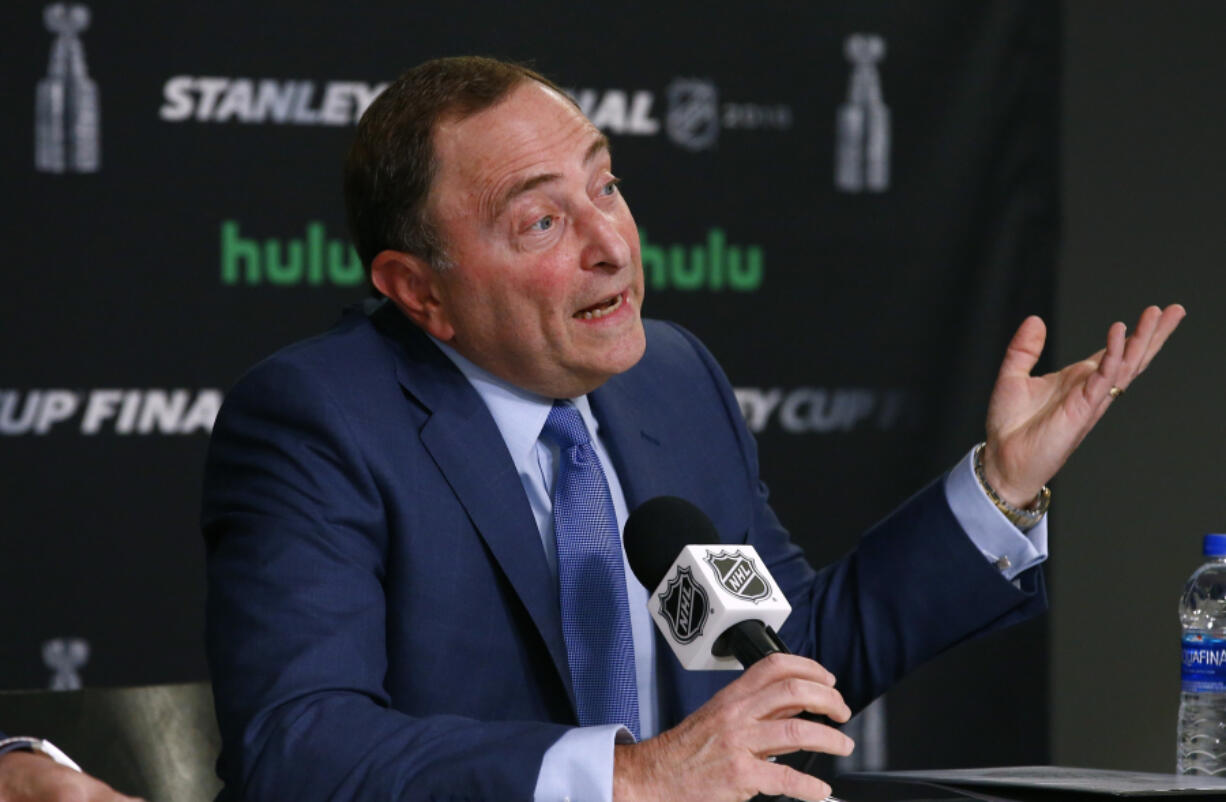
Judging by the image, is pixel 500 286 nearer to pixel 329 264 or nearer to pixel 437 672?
pixel 437 672

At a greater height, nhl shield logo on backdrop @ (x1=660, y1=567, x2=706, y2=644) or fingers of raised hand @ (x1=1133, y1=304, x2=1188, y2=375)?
fingers of raised hand @ (x1=1133, y1=304, x2=1188, y2=375)

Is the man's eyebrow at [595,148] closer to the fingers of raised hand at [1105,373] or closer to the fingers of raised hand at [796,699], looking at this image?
the fingers of raised hand at [1105,373]

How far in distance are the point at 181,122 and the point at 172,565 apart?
3.17ft

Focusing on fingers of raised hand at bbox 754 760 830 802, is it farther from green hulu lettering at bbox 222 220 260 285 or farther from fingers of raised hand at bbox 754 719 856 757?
green hulu lettering at bbox 222 220 260 285

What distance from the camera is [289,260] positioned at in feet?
11.2

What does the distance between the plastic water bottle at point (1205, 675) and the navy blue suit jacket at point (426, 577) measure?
0.22 meters

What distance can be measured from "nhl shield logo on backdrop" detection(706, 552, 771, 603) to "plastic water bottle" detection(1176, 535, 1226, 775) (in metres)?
0.79

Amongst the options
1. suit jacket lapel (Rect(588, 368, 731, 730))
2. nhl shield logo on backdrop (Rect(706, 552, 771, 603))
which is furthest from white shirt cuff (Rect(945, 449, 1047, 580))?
nhl shield logo on backdrop (Rect(706, 552, 771, 603))

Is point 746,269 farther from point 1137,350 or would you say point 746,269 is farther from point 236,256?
point 1137,350

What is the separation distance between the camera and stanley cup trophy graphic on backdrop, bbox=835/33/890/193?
151 inches

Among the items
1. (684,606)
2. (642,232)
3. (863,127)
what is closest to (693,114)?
(642,232)

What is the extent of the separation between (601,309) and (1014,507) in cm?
60

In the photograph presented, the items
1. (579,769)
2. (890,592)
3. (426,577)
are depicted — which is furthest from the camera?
(890,592)

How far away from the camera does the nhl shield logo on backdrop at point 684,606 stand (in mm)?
1489
